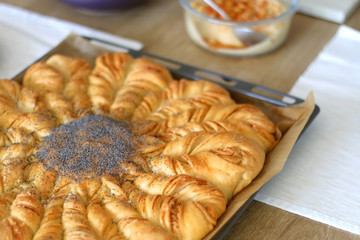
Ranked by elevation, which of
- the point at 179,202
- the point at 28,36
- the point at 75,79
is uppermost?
the point at 179,202

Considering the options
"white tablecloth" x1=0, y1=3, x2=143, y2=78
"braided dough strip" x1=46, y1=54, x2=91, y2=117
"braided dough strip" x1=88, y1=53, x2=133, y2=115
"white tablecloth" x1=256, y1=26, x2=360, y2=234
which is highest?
"white tablecloth" x1=256, y1=26, x2=360, y2=234

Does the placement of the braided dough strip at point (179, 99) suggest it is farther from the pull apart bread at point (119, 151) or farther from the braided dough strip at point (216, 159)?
the braided dough strip at point (216, 159)

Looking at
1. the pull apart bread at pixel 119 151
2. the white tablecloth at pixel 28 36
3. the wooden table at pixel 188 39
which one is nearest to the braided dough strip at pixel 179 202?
the pull apart bread at pixel 119 151

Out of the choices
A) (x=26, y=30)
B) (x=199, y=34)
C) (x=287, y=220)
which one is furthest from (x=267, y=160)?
(x=26, y=30)

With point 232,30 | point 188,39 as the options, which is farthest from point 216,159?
point 188,39

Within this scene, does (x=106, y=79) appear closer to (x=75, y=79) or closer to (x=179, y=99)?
(x=75, y=79)

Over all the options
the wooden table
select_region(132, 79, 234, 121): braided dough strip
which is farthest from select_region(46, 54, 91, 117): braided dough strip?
the wooden table

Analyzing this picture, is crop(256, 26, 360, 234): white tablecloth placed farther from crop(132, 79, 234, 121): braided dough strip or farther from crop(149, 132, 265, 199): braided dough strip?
crop(132, 79, 234, 121): braided dough strip

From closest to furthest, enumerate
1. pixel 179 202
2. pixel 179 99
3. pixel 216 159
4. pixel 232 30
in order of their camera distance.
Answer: pixel 179 202, pixel 216 159, pixel 179 99, pixel 232 30
